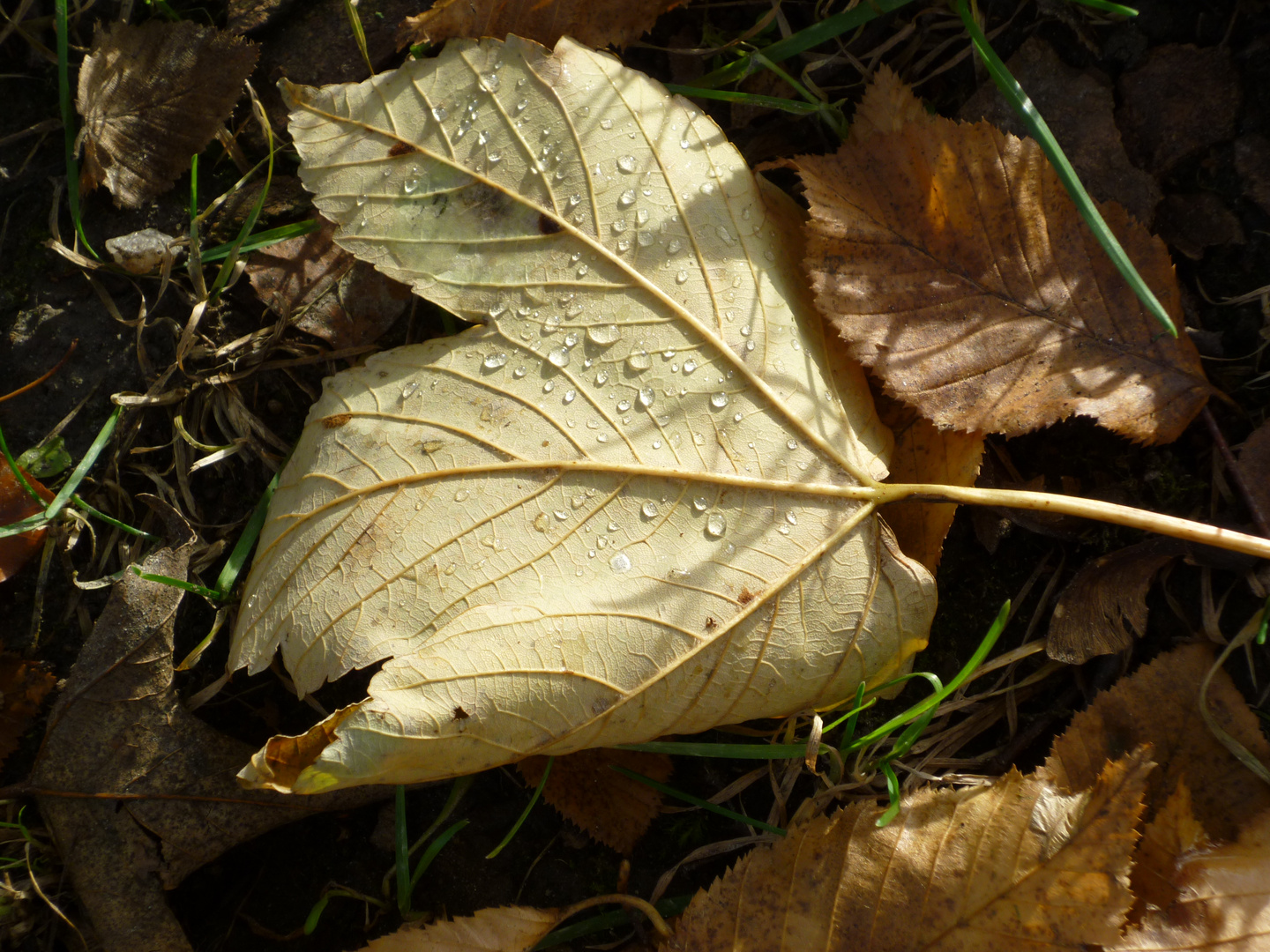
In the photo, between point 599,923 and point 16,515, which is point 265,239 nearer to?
point 16,515

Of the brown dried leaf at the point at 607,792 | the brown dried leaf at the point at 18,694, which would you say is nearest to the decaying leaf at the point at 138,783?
the brown dried leaf at the point at 18,694

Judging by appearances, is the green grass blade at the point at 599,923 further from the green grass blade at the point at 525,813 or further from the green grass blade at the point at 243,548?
the green grass blade at the point at 243,548

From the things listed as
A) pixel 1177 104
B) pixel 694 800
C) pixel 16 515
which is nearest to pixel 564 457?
pixel 694 800

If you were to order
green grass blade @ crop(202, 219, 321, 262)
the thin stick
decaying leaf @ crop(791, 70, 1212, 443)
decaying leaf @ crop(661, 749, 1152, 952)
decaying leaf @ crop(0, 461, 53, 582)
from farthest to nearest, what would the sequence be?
1. green grass blade @ crop(202, 219, 321, 262)
2. decaying leaf @ crop(0, 461, 53, 582)
3. decaying leaf @ crop(791, 70, 1212, 443)
4. the thin stick
5. decaying leaf @ crop(661, 749, 1152, 952)

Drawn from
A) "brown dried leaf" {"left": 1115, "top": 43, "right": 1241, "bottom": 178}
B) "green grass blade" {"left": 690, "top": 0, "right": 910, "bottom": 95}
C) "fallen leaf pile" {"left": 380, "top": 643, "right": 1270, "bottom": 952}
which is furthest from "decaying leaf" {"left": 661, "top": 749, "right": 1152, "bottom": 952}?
"green grass blade" {"left": 690, "top": 0, "right": 910, "bottom": 95}

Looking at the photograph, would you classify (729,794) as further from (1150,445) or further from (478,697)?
(1150,445)

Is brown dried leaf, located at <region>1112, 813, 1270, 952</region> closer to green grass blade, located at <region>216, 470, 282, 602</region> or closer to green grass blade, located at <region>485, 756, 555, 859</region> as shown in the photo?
green grass blade, located at <region>485, 756, 555, 859</region>

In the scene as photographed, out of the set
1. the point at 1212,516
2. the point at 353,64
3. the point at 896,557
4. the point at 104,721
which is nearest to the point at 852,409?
the point at 896,557
